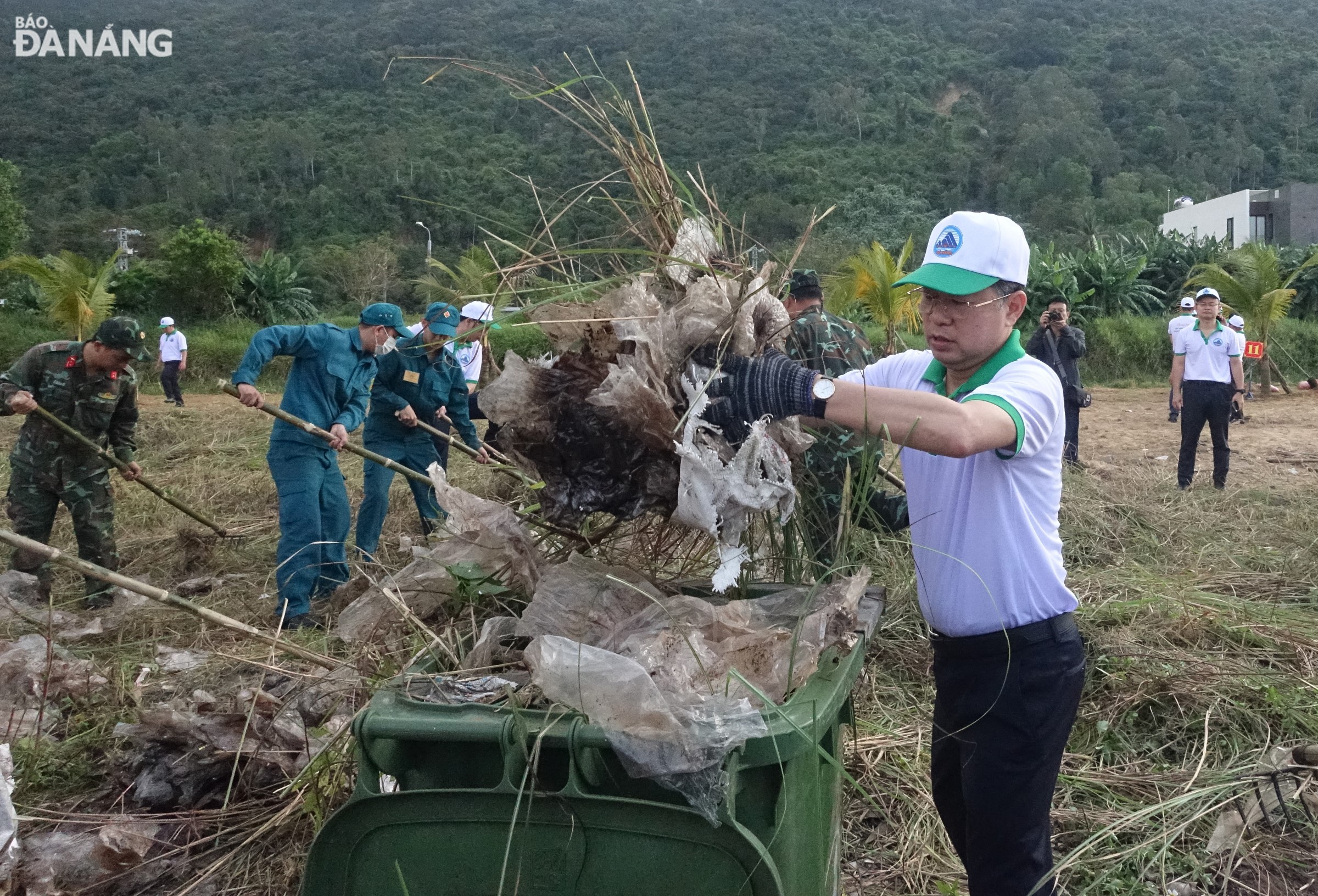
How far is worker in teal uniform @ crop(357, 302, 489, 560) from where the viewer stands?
19.5 feet

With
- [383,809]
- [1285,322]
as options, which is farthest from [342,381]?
[1285,322]

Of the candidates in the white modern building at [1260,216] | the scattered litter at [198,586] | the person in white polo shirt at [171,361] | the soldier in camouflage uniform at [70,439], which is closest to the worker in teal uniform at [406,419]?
the scattered litter at [198,586]

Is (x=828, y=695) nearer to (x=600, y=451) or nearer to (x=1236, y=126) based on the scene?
(x=600, y=451)

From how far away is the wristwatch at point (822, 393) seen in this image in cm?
181

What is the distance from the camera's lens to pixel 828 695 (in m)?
1.71

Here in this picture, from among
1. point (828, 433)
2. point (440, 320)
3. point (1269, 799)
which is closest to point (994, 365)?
point (828, 433)

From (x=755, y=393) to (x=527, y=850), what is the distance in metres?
0.85

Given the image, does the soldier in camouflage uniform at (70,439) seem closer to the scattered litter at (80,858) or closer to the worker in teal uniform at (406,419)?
the worker in teal uniform at (406,419)

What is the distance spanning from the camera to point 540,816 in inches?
62.6

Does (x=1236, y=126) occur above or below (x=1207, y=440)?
above

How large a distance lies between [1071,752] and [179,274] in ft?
90.0

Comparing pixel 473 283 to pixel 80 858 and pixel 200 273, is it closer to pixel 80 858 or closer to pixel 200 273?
pixel 80 858

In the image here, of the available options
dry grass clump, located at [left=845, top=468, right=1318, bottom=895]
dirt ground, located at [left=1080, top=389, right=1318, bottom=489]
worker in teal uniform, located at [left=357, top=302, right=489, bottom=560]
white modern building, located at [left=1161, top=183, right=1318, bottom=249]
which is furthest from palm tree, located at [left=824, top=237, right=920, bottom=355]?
white modern building, located at [left=1161, top=183, right=1318, bottom=249]

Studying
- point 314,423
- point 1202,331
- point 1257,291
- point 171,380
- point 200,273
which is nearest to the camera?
point 314,423
